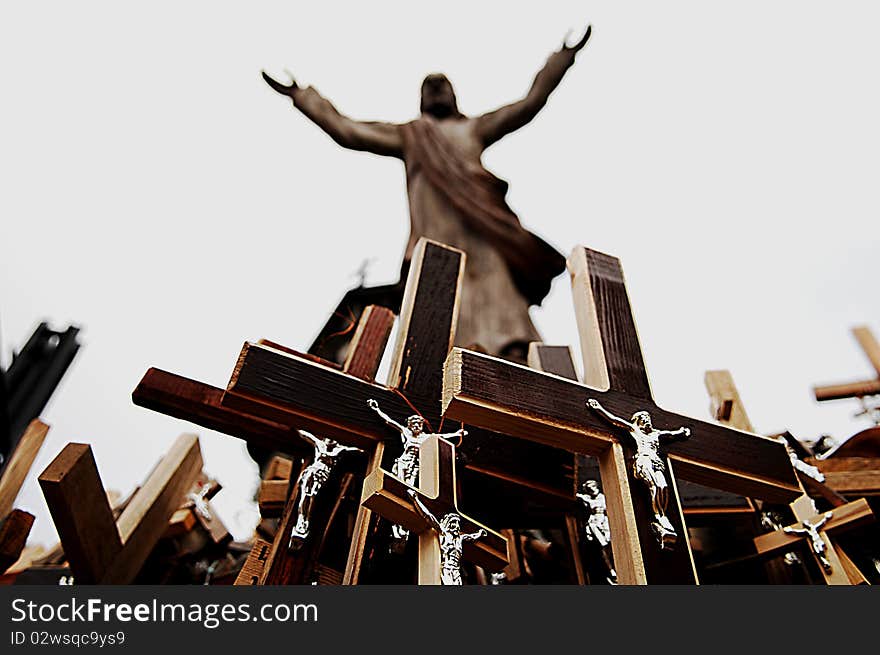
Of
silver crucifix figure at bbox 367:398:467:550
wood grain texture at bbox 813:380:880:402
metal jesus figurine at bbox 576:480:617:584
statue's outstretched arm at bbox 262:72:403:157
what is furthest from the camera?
statue's outstretched arm at bbox 262:72:403:157

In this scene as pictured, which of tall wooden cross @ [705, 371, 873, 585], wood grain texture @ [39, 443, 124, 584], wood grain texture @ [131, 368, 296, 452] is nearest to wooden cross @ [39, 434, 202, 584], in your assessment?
wood grain texture @ [39, 443, 124, 584]

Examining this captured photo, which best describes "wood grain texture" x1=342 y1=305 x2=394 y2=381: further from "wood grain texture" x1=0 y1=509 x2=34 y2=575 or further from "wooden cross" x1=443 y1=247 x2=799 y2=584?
"wood grain texture" x1=0 y1=509 x2=34 y2=575

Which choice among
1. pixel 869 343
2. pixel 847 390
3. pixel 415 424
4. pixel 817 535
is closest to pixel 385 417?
pixel 415 424

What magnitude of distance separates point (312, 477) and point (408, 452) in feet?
0.69

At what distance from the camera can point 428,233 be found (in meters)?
3.24

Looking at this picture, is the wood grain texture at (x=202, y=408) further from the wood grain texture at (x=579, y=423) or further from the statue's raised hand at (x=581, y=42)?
the statue's raised hand at (x=581, y=42)

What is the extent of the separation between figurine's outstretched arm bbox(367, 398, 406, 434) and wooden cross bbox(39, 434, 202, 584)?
2.07 feet

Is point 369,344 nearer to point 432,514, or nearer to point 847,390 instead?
point 432,514

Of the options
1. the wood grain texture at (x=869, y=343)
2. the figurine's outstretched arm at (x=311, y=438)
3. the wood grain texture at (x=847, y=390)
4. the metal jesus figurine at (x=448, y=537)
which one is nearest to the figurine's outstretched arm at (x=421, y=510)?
the metal jesus figurine at (x=448, y=537)

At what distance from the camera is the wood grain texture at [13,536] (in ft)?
4.67

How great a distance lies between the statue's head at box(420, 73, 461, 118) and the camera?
4.27 metres

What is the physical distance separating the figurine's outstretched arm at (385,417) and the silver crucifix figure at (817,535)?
1.05m

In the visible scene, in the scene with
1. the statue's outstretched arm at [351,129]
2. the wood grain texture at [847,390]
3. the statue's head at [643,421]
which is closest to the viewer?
the statue's head at [643,421]

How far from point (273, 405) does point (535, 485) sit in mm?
610
